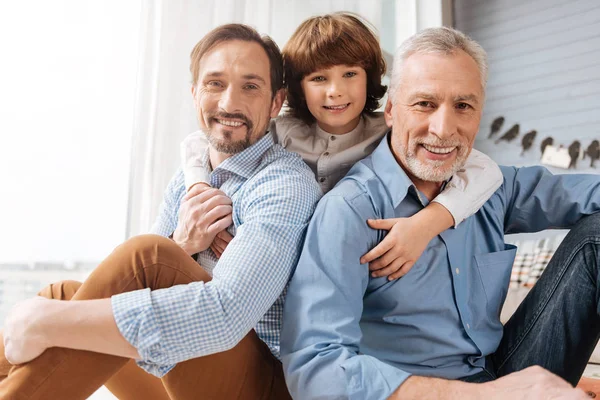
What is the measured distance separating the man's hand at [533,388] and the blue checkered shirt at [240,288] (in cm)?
45

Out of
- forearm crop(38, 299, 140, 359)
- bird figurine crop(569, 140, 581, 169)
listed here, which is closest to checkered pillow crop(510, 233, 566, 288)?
bird figurine crop(569, 140, 581, 169)

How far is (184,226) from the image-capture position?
1.44 meters

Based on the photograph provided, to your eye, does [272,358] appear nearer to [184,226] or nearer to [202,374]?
[202,374]

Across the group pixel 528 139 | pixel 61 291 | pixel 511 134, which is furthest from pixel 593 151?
pixel 61 291

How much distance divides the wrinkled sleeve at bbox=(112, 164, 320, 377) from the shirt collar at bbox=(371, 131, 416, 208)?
9.5 inches

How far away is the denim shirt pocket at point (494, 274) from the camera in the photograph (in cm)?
138

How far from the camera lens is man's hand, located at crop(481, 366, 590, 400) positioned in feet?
3.14

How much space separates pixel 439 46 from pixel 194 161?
0.75 meters

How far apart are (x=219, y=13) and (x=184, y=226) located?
176 cm

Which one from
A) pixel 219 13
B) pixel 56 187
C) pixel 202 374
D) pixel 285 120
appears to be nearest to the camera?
pixel 202 374

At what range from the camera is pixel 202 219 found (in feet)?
4.58

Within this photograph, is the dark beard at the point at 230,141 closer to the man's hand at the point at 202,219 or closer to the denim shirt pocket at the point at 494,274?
the man's hand at the point at 202,219

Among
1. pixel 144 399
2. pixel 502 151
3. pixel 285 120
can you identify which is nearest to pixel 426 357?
pixel 144 399

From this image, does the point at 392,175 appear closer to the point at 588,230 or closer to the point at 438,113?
the point at 438,113
